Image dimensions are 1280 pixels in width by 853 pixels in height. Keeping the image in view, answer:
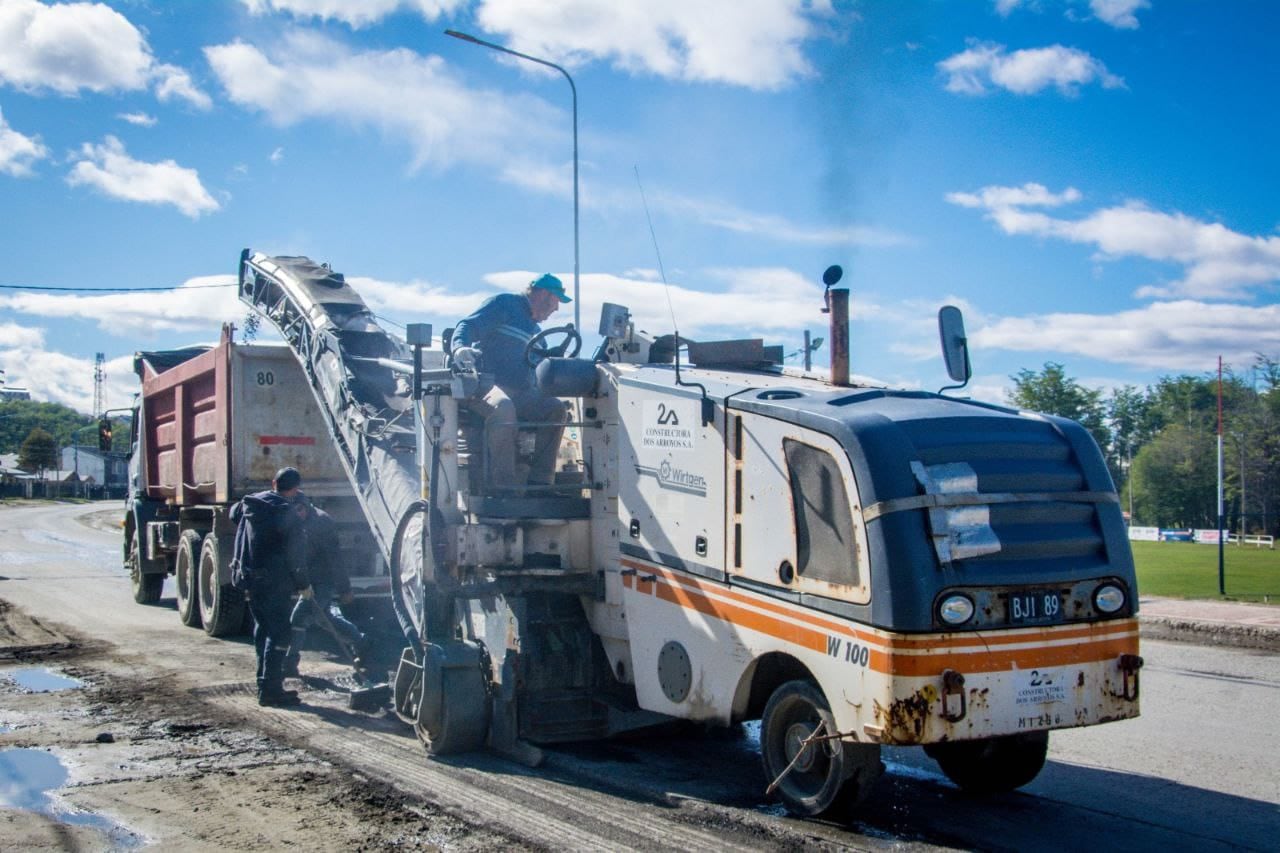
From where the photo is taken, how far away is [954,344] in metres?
6.07

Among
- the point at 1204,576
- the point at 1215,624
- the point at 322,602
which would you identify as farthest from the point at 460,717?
the point at 1204,576

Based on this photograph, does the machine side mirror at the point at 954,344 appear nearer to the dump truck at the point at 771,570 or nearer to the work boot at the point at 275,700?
the dump truck at the point at 771,570

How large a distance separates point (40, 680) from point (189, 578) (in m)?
3.60

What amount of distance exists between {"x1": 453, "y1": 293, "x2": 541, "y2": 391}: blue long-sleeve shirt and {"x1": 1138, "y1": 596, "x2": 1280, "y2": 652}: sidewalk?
278 inches

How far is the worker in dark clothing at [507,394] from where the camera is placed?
7031mm

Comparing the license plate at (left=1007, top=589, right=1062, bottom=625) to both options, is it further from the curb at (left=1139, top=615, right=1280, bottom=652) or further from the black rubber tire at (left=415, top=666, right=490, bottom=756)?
the curb at (left=1139, top=615, right=1280, bottom=652)

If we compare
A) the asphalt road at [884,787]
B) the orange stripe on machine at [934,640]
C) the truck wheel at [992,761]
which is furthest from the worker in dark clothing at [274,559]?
the truck wheel at [992,761]

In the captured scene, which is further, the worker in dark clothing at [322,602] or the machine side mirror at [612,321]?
the worker in dark clothing at [322,602]

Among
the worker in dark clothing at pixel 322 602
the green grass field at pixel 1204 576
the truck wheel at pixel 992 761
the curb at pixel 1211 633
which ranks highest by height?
the worker in dark clothing at pixel 322 602

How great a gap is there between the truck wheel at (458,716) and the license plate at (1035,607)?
3.25m

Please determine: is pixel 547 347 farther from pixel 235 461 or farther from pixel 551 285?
pixel 235 461

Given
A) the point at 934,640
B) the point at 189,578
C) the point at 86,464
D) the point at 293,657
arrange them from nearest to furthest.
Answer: the point at 934,640 < the point at 293,657 < the point at 189,578 < the point at 86,464

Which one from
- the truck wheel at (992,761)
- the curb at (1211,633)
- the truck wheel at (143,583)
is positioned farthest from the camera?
the truck wheel at (143,583)

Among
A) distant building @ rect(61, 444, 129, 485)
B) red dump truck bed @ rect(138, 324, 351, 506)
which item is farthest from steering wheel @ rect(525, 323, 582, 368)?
distant building @ rect(61, 444, 129, 485)
